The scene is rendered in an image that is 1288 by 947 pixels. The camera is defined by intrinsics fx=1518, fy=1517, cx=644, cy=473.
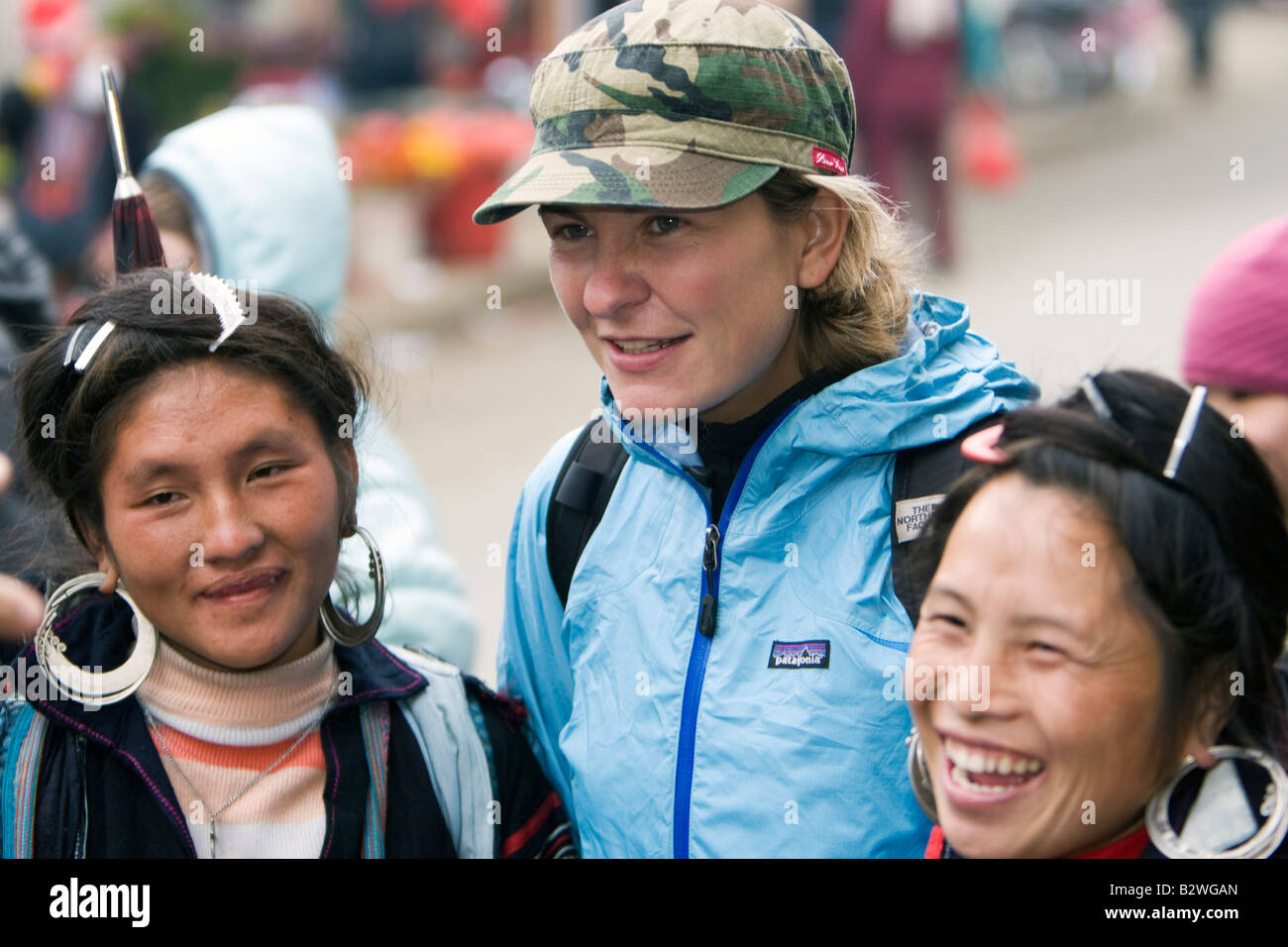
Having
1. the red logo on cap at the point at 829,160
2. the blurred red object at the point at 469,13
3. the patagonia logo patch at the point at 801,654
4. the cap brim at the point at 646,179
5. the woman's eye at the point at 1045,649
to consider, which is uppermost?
the blurred red object at the point at 469,13

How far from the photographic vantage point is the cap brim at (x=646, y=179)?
2123 mm

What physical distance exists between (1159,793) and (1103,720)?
0.13m

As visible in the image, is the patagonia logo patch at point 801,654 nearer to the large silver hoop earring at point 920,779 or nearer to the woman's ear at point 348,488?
the large silver hoop earring at point 920,779

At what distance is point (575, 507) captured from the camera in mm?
2424

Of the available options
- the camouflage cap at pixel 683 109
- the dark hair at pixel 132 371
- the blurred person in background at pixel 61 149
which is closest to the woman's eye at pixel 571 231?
the camouflage cap at pixel 683 109

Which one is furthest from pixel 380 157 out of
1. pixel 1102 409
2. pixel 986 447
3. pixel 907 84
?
pixel 1102 409

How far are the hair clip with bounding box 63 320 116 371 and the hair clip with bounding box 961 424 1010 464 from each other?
125cm

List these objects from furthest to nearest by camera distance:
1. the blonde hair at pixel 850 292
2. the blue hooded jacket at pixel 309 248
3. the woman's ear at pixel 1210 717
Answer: the blue hooded jacket at pixel 309 248
the blonde hair at pixel 850 292
the woman's ear at pixel 1210 717

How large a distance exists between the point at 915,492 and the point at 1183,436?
43 centimetres

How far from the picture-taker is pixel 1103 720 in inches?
67.9

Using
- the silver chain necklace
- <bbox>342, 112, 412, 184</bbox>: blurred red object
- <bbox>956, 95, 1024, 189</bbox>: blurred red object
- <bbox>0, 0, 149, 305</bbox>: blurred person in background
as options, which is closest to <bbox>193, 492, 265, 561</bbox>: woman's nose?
the silver chain necklace

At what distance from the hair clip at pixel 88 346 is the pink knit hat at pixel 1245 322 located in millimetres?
1781

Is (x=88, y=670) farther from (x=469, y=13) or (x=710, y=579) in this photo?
(x=469, y=13)

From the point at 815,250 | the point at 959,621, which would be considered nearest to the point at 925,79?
the point at 815,250
